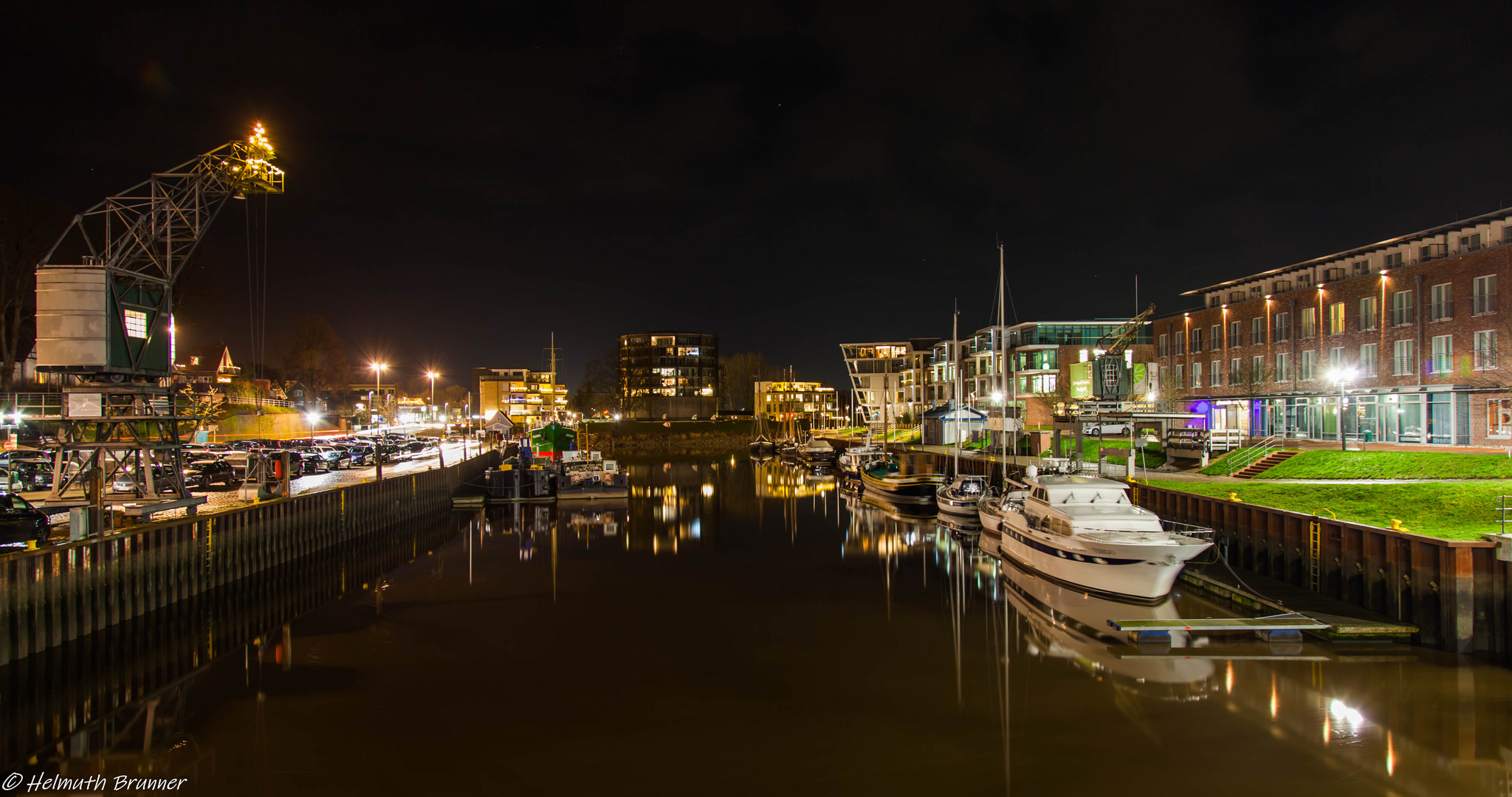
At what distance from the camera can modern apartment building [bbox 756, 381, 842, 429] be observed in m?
137

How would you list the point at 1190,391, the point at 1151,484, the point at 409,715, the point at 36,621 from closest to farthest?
1. the point at 409,715
2. the point at 36,621
3. the point at 1151,484
4. the point at 1190,391

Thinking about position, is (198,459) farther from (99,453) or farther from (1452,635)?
(1452,635)

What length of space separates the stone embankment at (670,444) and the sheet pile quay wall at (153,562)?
74.5 metres

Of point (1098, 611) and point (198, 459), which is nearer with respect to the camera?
point (1098, 611)

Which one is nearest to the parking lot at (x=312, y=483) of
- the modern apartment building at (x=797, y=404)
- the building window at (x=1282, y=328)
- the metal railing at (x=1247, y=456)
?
the metal railing at (x=1247, y=456)

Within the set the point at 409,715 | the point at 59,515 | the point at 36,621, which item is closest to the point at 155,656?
the point at 36,621

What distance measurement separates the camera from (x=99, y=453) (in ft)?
70.1

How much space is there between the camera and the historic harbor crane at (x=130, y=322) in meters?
21.0

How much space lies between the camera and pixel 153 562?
17.6 meters

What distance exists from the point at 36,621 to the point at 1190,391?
6540 centimetres

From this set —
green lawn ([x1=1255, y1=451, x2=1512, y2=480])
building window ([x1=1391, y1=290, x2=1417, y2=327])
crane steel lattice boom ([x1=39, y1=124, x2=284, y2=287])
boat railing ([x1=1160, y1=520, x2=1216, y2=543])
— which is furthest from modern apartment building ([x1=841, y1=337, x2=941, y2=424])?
crane steel lattice boom ([x1=39, y1=124, x2=284, y2=287])

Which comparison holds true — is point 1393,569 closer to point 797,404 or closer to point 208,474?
point 208,474

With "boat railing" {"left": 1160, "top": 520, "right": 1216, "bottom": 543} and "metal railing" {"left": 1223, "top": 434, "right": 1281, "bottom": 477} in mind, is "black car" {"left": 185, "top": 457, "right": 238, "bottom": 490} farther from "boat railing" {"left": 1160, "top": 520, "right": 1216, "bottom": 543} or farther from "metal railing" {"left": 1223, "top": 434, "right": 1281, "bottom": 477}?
"metal railing" {"left": 1223, "top": 434, "right": 1281, "bottom": 477}

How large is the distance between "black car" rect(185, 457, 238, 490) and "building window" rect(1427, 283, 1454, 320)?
2446 inches
